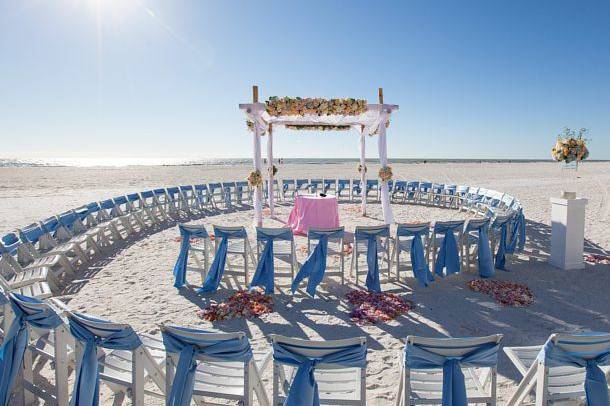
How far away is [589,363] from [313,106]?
690 centimetres

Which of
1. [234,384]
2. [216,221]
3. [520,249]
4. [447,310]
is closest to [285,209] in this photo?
[216,221]

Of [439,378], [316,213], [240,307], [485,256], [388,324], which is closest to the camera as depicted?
[439,378]

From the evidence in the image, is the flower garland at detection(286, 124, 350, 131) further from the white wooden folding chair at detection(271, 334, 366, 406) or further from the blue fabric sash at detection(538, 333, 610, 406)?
the blue fabric sash at detection(538, 333, 610, 406)

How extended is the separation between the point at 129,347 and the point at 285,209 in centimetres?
1016

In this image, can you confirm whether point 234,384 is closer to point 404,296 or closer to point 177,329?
point 177,329

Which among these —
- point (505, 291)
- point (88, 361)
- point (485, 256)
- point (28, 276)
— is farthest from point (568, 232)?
point (28, 276)

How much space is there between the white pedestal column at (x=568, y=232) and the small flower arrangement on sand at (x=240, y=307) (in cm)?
485

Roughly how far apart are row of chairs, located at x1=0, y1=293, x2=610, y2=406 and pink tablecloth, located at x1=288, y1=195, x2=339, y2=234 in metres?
5.70

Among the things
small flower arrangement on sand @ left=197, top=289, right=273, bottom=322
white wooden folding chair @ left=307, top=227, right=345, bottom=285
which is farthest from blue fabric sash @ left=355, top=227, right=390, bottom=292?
small flower arrangement on sand @ left=197, top=289, right=273, bottom=322

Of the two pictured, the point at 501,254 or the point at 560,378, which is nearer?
the point at 560,378

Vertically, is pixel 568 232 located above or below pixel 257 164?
below

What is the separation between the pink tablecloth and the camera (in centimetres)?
828

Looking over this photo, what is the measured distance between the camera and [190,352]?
2188 mm

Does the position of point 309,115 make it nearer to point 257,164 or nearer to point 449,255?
point 257,164
